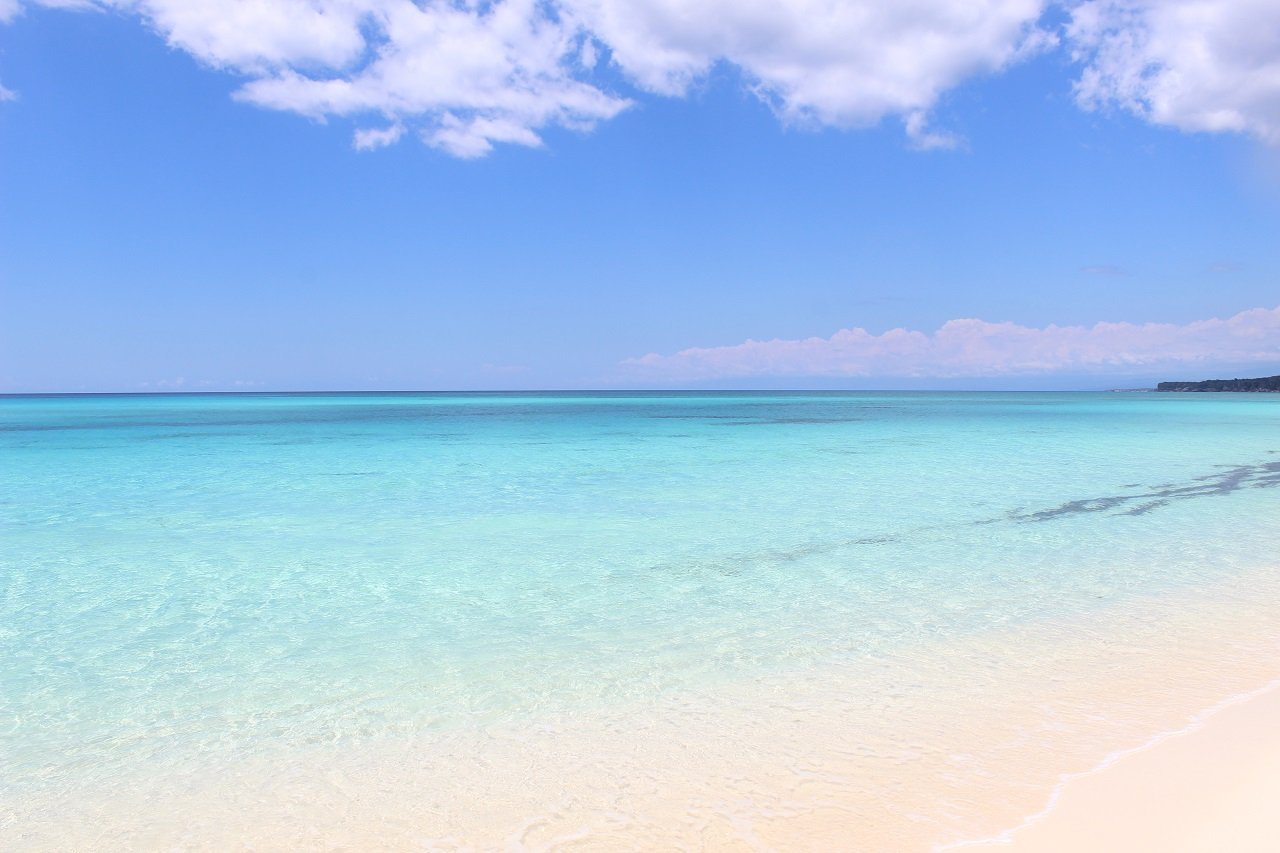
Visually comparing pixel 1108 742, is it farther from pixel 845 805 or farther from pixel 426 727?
pixel 426 727

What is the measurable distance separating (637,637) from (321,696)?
196 centimetres

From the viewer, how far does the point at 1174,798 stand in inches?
114

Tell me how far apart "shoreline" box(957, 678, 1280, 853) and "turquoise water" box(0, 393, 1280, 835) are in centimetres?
156

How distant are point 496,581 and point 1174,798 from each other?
16.1 feet

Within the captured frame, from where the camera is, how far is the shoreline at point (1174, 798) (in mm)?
2635

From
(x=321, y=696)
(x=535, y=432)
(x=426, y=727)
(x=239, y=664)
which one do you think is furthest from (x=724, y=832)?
(x=535, y=432)

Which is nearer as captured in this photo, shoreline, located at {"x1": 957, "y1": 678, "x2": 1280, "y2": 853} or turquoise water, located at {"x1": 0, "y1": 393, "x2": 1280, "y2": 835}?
shoreline, located at {"x1": 957, "y1": 678, "x2": 1280, "y2": 853}

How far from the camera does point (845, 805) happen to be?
290cm

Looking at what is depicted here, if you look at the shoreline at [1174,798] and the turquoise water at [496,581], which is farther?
the turquoise water at [496,581]

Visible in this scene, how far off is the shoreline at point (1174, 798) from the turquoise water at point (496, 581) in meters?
1.56

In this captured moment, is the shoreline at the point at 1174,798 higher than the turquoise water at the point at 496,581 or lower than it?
higher

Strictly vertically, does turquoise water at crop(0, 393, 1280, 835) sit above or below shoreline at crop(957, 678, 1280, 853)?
below

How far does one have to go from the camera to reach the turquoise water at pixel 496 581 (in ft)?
13.1

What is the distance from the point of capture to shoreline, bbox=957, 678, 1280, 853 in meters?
2.63
